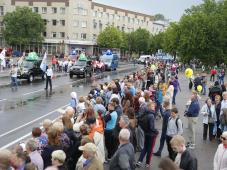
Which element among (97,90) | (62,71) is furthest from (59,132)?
(62,71)

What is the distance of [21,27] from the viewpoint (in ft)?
279

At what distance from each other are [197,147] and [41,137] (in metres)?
6.93

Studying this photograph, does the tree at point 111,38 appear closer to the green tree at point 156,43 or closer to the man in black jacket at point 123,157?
the green tree at point 156,43

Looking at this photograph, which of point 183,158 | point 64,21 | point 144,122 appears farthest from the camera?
point 64,21

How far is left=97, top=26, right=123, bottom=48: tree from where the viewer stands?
94188mm

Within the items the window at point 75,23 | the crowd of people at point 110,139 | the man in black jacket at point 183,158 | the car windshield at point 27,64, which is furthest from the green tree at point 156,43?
the man in black jacket at point 183,158

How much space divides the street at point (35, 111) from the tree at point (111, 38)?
197 feet

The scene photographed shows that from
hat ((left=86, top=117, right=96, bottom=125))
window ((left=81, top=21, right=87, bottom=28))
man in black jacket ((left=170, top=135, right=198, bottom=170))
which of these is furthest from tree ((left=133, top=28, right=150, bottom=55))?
man in black jacket ((left=170, top=135, right=198, bottom=170))

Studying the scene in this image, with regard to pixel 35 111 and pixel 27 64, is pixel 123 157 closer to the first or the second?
pixel 35 111

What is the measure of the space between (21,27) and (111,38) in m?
20.0

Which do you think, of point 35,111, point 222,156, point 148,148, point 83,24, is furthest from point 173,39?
point 222,156

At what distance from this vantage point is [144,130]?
11.6m

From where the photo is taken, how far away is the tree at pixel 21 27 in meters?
84.9

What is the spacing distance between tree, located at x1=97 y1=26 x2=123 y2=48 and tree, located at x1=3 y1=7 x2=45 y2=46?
15.4 metres
